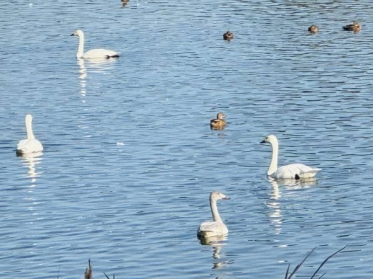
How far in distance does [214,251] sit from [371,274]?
Answer: 3.05 meters

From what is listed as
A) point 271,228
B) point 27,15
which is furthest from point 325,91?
point 27,15

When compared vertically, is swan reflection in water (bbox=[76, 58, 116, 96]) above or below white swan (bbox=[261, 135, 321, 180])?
above

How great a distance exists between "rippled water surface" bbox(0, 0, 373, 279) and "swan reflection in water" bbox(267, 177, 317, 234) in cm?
7

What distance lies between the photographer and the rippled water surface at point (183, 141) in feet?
69.6

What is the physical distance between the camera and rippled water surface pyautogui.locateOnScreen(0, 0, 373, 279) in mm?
21219

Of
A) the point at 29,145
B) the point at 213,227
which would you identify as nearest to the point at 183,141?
the point at 29,145

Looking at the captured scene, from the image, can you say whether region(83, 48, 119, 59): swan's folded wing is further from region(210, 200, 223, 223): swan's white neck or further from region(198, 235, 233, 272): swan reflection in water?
region(198, 235, 233, 272): swan reflection in water

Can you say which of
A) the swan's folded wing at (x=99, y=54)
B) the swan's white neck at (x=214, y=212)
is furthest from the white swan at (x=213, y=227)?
the swan's folded wing at (x=99, y=54)

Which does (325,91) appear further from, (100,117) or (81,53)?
(81,53)

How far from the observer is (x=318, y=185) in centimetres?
2595

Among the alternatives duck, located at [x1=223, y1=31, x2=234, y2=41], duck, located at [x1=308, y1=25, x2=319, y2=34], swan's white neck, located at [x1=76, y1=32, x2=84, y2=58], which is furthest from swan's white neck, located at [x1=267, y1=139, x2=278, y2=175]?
duck, located at [x1=308, y1=25, x2=319, y2=34]

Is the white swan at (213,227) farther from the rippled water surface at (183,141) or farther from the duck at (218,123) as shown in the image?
the duck at (218,123)

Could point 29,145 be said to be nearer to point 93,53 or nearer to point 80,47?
point 93,53

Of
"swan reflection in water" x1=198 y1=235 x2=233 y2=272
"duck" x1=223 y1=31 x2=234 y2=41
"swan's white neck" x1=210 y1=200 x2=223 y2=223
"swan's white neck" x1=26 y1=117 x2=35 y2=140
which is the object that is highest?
"duck" x1=223 y1=31 x2=234 y2=41
